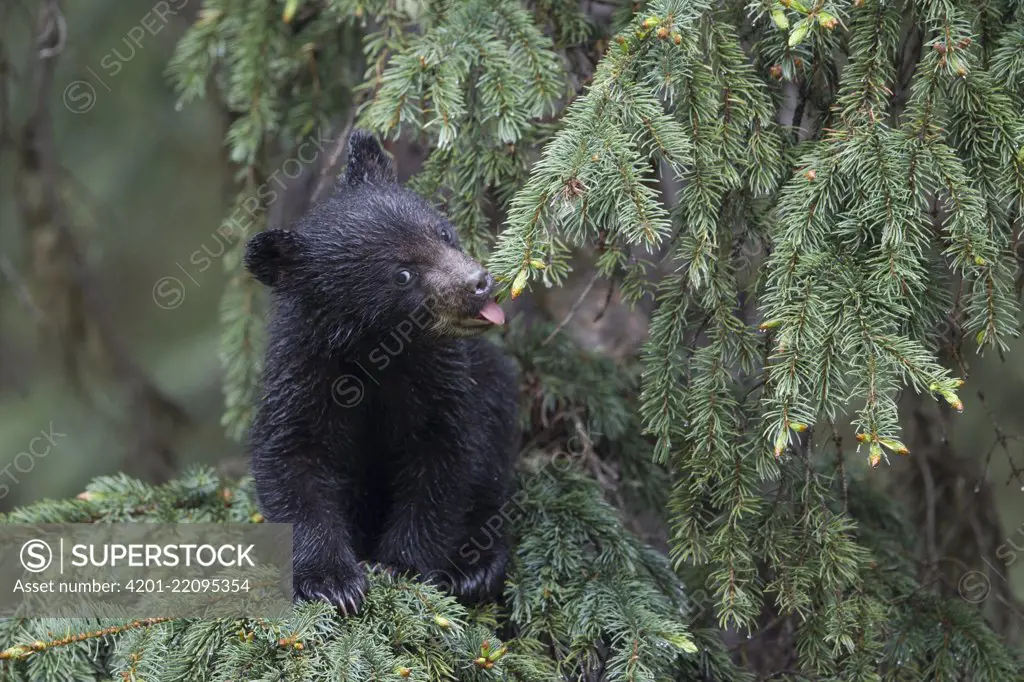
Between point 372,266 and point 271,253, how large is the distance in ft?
1.08

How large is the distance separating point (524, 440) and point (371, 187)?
1462 mm

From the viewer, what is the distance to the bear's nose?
2.99m

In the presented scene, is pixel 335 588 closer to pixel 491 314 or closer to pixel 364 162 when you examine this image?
pixel 491 314

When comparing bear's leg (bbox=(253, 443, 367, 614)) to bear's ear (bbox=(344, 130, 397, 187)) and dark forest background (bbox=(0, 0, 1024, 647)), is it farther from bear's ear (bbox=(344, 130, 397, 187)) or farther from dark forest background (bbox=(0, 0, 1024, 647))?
dark forest background (bbox=(0, 0, 1024, 647))

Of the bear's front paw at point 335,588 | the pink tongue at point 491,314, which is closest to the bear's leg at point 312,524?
the bear's front paw at point 335,588

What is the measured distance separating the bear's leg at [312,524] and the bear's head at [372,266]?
0.47 metres

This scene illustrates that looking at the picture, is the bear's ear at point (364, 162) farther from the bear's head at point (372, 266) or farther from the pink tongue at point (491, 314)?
the pink tongue at point (491, 314)

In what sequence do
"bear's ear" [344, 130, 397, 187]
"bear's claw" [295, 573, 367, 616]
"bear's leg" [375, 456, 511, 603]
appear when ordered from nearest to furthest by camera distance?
"bear's claw" [295, 573, 367, 616]
"bear's leg" [375, 456, 511, 603]
"bear's ear" [344, 130, 397, 187]

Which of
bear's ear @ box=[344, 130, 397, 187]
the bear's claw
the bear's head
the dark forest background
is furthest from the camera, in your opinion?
the dark forest background

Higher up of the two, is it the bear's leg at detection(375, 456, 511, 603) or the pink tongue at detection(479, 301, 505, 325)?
the pink tongue at detection(479, 301, 505, 325)

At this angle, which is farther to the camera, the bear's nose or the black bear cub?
the black bear cub

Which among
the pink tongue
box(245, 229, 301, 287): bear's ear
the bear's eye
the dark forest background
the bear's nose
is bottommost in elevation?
the dark forest background

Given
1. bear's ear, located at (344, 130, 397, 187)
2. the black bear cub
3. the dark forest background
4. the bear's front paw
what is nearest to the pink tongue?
the black bear cub

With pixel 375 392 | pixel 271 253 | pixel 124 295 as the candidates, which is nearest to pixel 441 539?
pixel 375 392
